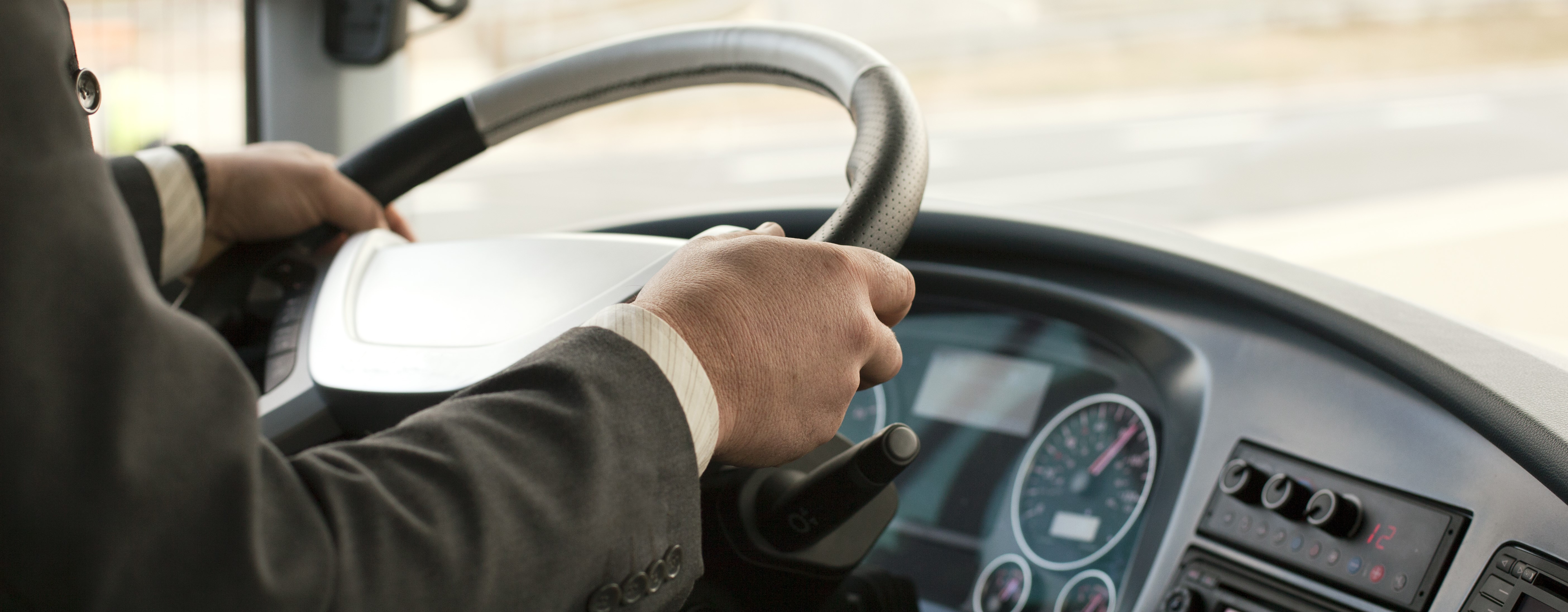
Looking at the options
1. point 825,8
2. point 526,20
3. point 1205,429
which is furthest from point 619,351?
point 825,8

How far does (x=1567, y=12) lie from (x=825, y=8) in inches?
212

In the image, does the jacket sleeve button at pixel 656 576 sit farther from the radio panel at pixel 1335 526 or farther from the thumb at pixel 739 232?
the radio panel at pixel 1335 526

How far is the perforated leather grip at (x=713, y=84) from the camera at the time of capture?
591mm

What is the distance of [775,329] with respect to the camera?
48 centimetres

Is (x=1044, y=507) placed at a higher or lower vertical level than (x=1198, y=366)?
lower

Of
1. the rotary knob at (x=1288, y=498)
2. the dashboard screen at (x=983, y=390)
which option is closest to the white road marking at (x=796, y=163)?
the dashboard screen at (x=983, y=390)

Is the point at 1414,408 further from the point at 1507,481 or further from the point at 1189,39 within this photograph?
the point at 1189,39

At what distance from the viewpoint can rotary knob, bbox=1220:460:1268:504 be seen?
0.76 meters

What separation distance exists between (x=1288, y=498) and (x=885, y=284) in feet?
1.31

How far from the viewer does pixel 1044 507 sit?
36.9 inches

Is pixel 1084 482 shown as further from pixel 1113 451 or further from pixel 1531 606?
pixel 1531 606

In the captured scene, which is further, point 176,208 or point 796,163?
point 796,163

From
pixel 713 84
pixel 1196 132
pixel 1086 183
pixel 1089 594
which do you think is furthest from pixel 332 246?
pixel 1196 132

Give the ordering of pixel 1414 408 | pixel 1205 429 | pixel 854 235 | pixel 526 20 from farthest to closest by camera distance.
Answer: pixel 526 20 → pixel 1205 429 → pixel 1414 408 → pixel 854 235
